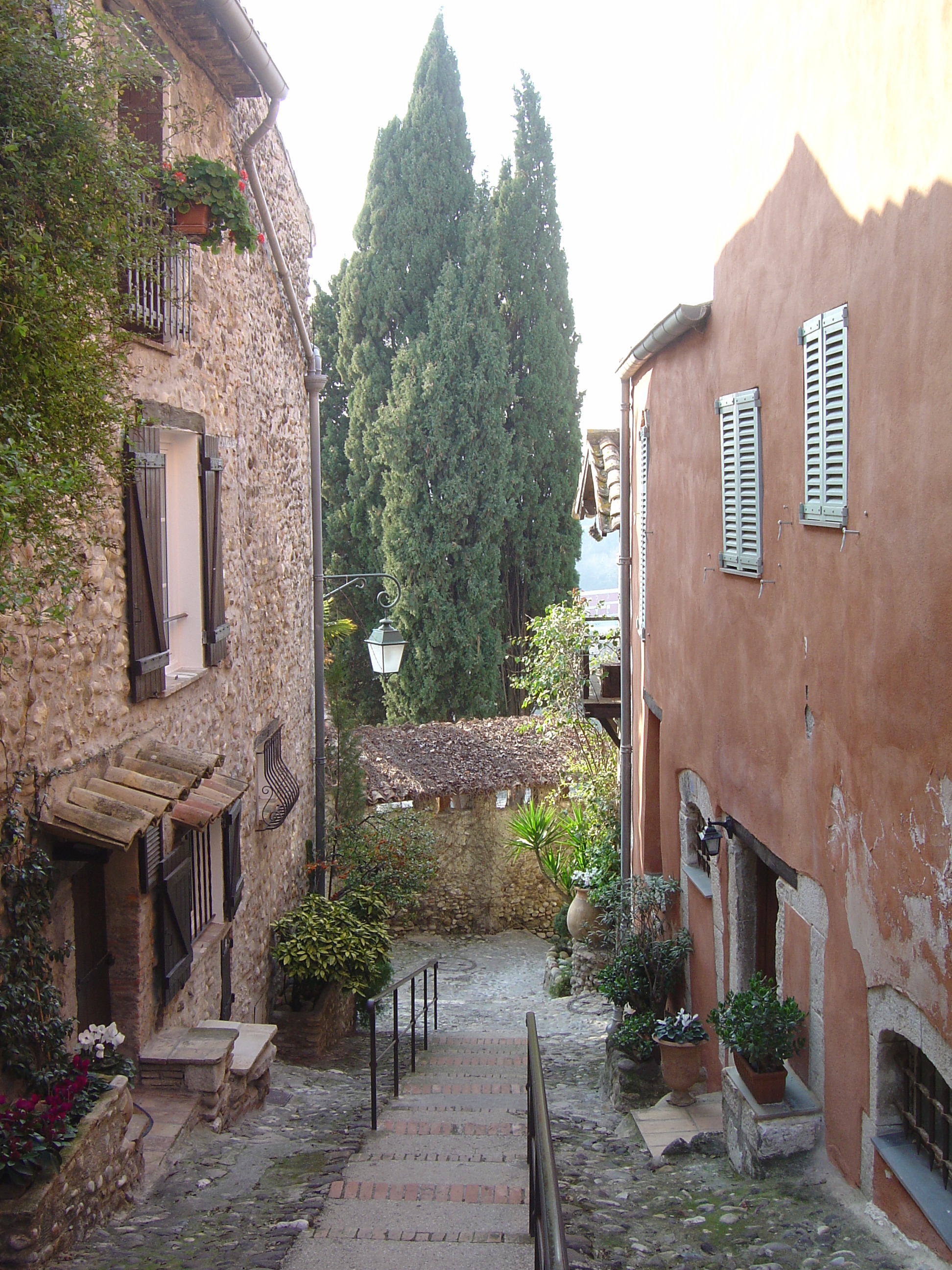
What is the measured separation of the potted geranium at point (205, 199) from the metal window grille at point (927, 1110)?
5.23 m

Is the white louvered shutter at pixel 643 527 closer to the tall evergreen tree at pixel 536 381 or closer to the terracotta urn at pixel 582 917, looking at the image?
the terracotta urn at pixel 582 917

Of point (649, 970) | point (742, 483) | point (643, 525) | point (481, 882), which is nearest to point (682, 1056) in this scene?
point (649, 970)

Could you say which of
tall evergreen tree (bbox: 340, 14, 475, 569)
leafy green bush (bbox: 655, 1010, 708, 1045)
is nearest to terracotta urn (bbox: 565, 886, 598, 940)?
leafy green bush (bbox: 655, 1010, 708, 1045)

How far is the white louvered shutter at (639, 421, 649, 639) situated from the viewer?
379 inches

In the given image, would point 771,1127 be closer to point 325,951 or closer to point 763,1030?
point 763,1030

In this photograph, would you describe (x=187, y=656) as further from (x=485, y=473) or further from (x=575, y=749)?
(x=485, y=473)

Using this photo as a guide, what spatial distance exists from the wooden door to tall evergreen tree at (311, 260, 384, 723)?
17271mm

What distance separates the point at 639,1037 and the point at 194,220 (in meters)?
6.17

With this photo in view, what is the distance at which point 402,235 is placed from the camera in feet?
73.8

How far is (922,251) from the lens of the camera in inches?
150

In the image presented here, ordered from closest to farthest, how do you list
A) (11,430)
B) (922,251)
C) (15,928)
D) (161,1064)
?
(11,430), (922,251), (15,928), (161,1064)

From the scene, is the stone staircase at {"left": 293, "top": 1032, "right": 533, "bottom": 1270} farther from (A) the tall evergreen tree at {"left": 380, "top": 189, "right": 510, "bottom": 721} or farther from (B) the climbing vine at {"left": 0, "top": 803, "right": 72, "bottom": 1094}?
(A) the tall evergreen tree at {"left": 380, "top": 189, "right": 510, "bottom": 721}

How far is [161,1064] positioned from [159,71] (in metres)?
4.99

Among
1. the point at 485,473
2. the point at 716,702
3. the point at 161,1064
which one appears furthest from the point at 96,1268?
the point at 485,473
